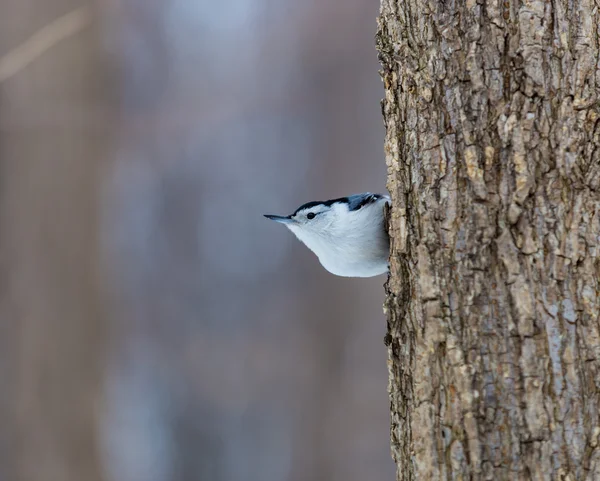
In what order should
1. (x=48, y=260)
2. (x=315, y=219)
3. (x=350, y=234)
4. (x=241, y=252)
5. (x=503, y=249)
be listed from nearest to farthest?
(x=503, y=249) < (x=350, y=234) < (x=315, y=219) < (x=48, y=260) < (x=241, y=252)

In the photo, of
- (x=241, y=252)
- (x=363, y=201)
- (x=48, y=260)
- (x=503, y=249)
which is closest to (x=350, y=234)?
(x=363, y=201)

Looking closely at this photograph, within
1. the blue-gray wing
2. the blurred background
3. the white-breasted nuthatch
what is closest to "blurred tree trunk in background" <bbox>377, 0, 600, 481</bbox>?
the white-breasted nuthatch

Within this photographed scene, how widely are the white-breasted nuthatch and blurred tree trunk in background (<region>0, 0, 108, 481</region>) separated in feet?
6.29

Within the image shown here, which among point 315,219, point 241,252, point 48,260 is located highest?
point 315,219

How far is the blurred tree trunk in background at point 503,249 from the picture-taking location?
4.38ft

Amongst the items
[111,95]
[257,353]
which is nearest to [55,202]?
[111,95]

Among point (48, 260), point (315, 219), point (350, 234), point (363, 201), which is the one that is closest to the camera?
point (350, 234)

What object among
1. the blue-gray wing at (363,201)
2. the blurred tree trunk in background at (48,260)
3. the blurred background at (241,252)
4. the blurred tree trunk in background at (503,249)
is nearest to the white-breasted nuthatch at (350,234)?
the blue-gray wing at (363,201)

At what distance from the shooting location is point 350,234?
2.45m

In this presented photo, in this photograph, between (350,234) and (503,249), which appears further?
(350,234)

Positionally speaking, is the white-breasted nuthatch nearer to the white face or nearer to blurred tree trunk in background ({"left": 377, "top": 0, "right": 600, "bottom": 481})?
the white face

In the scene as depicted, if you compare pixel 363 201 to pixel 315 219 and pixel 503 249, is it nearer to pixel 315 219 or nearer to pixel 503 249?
pixel 315 219

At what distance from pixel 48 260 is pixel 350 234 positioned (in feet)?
7.37

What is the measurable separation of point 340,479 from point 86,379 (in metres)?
A: 2.74
